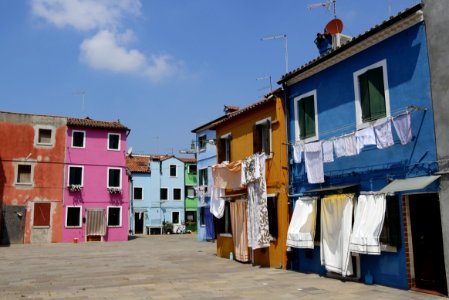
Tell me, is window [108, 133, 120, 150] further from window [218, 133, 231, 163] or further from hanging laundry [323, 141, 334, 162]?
hanging laundry [323, 141, 334, 162]

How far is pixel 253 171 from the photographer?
15.4 metres

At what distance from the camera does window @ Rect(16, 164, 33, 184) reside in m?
29.8

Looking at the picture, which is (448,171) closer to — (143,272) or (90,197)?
(143,272)

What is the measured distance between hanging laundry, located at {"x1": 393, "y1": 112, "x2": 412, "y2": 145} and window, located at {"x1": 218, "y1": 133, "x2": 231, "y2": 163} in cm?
925

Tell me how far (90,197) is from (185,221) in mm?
17638

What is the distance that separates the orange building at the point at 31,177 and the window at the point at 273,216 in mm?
20634

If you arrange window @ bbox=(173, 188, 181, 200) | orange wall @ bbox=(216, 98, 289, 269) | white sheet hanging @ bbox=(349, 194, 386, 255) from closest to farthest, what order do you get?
1. white sheet hanging @ bbox=(349, 194, 386, 255)
2. orange wall @ bbox=(216, 98, 289, 269)
3. window @ bbox=(173, 188, 181, 200)

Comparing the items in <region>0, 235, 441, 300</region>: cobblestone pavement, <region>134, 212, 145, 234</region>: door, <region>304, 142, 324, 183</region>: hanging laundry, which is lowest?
<region>0, 235, 441, 300</region>: cobblestone pavement

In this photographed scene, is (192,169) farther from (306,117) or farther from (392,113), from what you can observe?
(392,113)

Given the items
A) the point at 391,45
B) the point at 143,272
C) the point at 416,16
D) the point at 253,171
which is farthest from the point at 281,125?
the point at 143,272

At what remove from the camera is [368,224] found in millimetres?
10344

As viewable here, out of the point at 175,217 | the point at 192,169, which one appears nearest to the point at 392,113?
the point at 192,169

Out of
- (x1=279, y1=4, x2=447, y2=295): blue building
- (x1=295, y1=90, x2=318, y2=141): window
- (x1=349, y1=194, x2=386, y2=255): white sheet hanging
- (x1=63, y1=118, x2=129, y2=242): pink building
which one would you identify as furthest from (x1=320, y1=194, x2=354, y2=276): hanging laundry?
(x1=63, y1=118, x2=129, y2=242): pink building

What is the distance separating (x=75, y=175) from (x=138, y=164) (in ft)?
56.0
